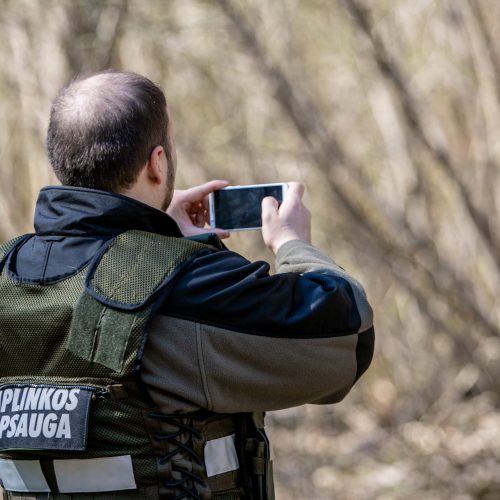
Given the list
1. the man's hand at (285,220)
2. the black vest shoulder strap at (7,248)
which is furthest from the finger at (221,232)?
the black vest shoulder strap at (7,248)

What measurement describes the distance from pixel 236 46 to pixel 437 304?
1.86 meters

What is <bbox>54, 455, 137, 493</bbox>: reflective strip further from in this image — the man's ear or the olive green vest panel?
the man's ear

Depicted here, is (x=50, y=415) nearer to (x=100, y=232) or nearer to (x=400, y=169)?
(x=100, y=232)

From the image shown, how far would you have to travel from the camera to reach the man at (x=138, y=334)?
1.99m

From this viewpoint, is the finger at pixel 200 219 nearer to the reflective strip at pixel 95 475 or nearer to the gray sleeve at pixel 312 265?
the gray sleeve at pixel 312 265

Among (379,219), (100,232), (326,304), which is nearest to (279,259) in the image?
(326,304)

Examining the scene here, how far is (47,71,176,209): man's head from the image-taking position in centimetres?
209

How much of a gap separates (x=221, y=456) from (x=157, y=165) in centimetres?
62

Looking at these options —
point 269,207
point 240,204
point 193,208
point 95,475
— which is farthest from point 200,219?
point 95,475

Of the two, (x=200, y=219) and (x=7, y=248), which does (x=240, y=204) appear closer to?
(x=200, y=219)

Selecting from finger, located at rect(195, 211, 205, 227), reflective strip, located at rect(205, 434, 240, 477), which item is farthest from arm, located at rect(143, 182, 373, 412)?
finger, located at rect(195, 211, 205, 227)

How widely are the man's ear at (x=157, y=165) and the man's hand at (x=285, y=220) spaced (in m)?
0.29

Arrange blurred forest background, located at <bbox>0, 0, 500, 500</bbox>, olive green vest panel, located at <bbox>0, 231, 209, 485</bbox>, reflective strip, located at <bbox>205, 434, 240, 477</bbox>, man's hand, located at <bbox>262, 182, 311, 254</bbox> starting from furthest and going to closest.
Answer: blurred forest background, located at <bbox>0, 0, 500, 500</bbox> → man's hand, located at <bbox>262, 182, 311, 254</bbox> → reflective strip, located at <bbox>205, 434, 240, 477</bbox> → olive green vest panel, located at <bbox>0, 231, 209, 485</bbox>

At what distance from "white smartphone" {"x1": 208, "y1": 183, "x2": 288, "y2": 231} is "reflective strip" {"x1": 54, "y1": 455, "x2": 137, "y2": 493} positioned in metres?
0.67
